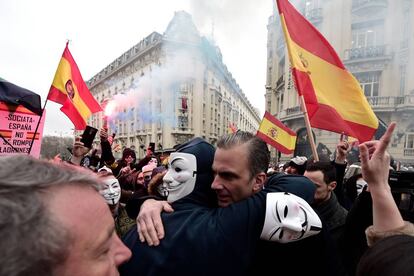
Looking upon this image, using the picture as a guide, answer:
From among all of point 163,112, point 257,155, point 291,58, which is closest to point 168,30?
point 163,112

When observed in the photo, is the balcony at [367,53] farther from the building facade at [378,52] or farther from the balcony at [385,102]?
the balcony at [385,102]

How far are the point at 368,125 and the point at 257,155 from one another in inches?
86.6

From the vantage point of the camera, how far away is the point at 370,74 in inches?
838

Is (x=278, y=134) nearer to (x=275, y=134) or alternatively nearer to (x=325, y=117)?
(x=275, y=134)

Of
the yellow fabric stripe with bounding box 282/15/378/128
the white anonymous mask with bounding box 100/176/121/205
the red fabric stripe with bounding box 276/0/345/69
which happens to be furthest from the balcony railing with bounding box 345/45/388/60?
the white anonymous mask with bounding box 100/176/121/205

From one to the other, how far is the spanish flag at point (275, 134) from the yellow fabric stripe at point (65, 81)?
4341mm

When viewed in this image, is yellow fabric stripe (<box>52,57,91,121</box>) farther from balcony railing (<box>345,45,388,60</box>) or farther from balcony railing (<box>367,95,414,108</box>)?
balcony railing (<box>345,45,388,60</box>)

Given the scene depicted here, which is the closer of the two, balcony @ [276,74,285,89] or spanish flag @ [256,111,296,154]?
spanish flag @ [256,111,296,154]

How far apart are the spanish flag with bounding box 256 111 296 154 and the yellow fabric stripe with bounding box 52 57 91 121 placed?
4.34m

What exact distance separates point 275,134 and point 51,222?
23.0ft

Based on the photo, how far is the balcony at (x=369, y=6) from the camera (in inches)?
807

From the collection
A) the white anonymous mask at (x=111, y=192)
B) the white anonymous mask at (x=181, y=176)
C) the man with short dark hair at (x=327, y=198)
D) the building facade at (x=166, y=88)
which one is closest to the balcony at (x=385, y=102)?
the building facade at (x=166, y=88)

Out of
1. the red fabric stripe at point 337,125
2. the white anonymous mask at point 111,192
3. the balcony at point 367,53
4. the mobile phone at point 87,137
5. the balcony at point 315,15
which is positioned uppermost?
the balcony at point 315,15

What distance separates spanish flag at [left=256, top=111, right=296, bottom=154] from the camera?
7.19 metres
